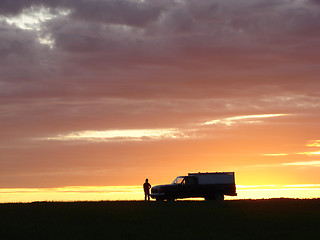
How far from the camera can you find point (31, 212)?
3522cm

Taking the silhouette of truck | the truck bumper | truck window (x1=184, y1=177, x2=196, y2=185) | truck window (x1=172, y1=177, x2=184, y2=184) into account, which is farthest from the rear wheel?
the truck bumper

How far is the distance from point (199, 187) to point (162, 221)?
1721 cm

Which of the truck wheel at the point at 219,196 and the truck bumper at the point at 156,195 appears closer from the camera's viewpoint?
the truck bumper at the point at 156,195

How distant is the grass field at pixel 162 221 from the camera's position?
26203 millimetres

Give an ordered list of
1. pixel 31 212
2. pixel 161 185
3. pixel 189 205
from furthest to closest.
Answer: pixel 161 185 → pixel 189 205 → pixel 31 212

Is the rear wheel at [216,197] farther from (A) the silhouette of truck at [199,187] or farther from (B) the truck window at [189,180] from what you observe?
(B) the truck window at [189,180]

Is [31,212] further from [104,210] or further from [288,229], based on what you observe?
[288,229]

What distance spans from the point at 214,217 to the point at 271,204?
30.5ft

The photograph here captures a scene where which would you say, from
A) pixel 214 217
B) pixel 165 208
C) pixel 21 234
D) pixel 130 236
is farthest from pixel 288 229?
pixel 21 234

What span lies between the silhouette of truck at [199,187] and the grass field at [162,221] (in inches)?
272

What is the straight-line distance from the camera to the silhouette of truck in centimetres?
4581

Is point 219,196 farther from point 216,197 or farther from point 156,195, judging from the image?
point 156,195

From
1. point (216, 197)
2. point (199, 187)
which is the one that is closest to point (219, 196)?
point (216, 197)

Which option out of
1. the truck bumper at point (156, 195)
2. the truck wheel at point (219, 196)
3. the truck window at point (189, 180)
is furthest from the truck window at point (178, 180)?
the truck wheel at point (219, 196)
